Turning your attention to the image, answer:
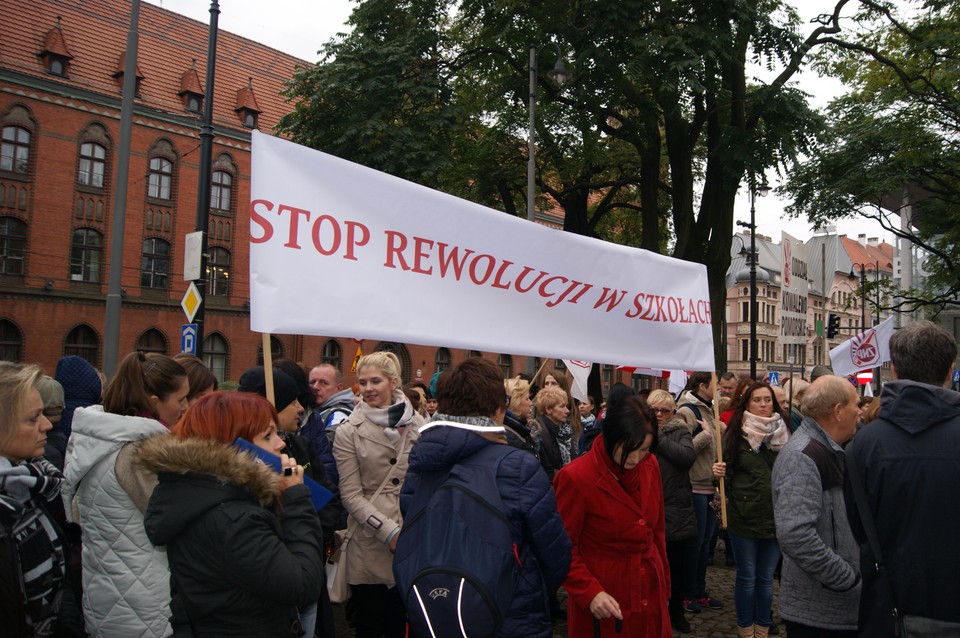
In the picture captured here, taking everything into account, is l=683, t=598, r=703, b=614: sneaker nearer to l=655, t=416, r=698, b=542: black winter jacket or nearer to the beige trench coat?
l=655, t=416, r=698, b=542: black winter jacket

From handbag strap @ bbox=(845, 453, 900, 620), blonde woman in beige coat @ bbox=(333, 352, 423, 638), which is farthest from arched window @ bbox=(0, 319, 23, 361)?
handbag strap @ bbox=(845, 453, 900, 620)

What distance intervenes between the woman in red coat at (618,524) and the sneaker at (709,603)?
3344 mm

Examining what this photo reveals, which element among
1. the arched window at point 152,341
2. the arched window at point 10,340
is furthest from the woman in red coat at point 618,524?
the arched window at point 152,341

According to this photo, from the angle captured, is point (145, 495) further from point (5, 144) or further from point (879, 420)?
point (5, 144)

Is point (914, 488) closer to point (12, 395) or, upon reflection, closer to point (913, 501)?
point (913, 501)

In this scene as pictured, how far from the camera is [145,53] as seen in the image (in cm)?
3775

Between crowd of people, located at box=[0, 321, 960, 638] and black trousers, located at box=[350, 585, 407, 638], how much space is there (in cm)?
1

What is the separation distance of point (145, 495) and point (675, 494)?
4.54 metres

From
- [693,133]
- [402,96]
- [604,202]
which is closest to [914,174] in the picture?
[693,133]

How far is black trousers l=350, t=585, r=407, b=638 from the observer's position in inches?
175

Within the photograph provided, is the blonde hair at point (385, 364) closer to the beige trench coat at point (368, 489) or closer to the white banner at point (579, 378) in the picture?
the beige trench coat at point (368, 489)

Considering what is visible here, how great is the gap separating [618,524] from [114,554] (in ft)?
7.33

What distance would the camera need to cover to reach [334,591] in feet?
14.5

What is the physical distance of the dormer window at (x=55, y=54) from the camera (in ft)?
110
